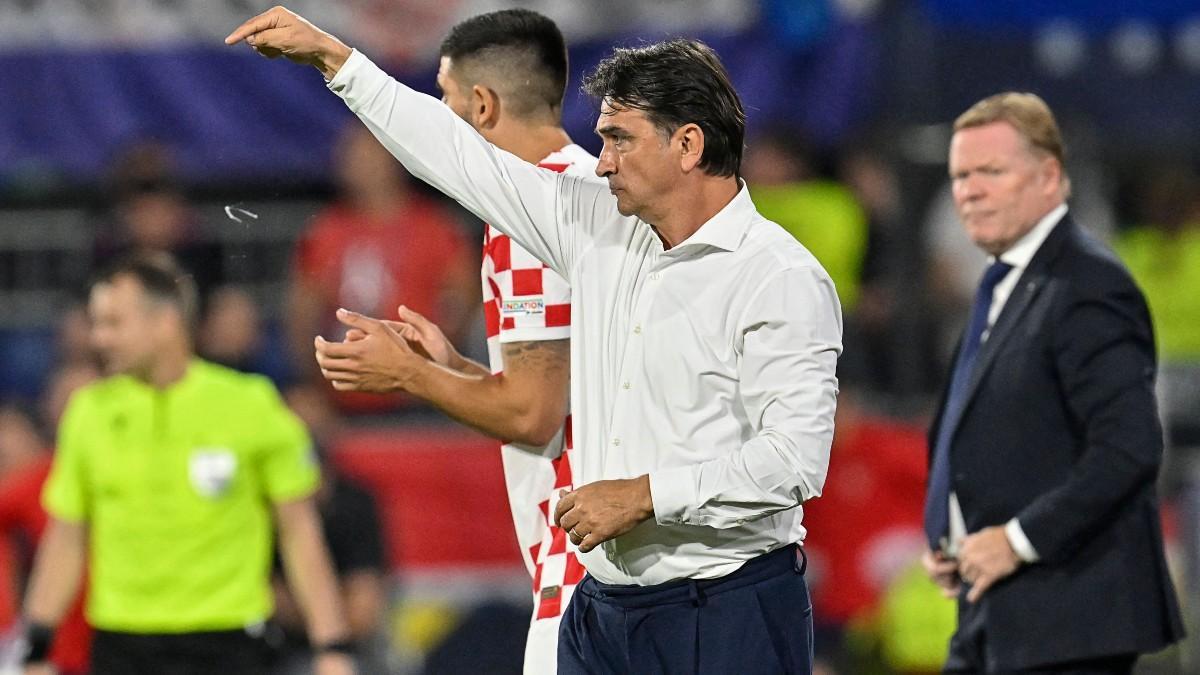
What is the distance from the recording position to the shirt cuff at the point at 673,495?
13.8 feet

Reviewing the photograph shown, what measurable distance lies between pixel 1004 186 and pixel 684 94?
5.72 feet

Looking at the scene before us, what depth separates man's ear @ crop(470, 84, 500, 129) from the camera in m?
5.12

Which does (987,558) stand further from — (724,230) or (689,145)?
(689,145)

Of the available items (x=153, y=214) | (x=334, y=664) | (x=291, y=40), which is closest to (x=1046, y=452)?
(x=291, y=40)

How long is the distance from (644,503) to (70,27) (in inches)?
297

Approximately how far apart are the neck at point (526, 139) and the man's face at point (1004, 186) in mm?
1416

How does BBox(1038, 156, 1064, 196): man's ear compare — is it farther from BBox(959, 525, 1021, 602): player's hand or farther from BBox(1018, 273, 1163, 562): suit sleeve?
BBox(959, 525, 1021, 602): player's hand

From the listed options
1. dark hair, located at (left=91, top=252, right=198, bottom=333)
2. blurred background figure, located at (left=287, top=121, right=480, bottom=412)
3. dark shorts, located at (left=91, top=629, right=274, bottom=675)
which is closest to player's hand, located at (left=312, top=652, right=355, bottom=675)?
dark shorts, located at (left=91, top=629, right=274, bottom=675)

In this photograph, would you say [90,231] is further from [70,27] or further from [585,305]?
[585,305]

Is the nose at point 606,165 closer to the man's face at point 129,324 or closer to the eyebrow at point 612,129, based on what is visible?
the eyebrow at point 612,129

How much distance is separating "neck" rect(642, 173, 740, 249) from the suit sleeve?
5.03 feet

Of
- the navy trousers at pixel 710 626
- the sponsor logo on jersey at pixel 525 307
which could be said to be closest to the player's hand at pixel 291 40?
the sponsor logo on jersey at pixel 525 307

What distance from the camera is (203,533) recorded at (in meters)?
7.45

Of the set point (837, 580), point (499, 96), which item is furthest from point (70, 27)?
point (499, 96)
